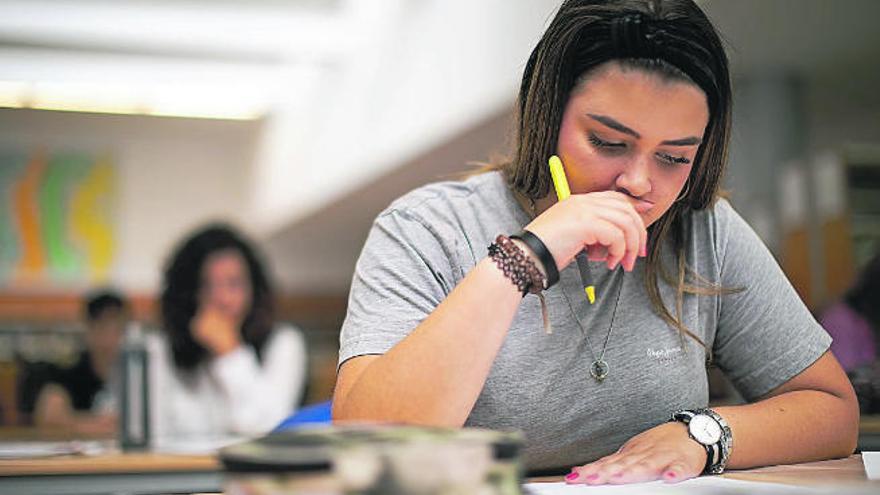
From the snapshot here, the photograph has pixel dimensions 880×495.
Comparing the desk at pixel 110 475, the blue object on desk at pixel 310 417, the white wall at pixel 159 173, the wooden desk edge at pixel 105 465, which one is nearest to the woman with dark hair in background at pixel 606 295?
the blue object on desk at pixel 310 417

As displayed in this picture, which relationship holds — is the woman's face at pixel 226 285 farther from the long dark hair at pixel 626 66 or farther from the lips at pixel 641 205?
the lips at pixel 641 205

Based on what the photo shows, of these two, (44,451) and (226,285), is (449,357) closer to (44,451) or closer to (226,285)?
Result: (44,451)

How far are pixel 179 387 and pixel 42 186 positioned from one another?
528 cm

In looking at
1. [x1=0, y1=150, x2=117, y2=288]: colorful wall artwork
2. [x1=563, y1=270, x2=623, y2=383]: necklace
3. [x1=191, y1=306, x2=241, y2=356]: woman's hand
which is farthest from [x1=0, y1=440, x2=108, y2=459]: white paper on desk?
[x1=0, y1=150, x2=117, y2=288]: colorful wall artwork

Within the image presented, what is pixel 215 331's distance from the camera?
338 centimetres

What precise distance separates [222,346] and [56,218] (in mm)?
5106

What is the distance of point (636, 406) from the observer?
1229mm

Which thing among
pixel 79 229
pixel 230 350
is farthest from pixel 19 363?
pixel 230 350

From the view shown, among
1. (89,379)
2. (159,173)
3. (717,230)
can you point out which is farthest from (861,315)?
(159,173)

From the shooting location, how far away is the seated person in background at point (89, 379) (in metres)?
4.63

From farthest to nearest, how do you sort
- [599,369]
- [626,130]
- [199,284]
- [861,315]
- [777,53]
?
1. [777,53]
2. [861,315]
3. [199,284]
4. [599,369]
5. [626,130]

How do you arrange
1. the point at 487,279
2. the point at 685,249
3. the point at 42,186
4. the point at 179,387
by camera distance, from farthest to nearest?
1. the point at 42,186
2. the point at 179,387
3. the point at 685,249
4. the point at 487,279

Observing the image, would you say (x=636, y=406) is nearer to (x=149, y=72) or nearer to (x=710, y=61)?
(x=710, y=61)

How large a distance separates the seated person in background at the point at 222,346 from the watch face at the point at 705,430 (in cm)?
207
